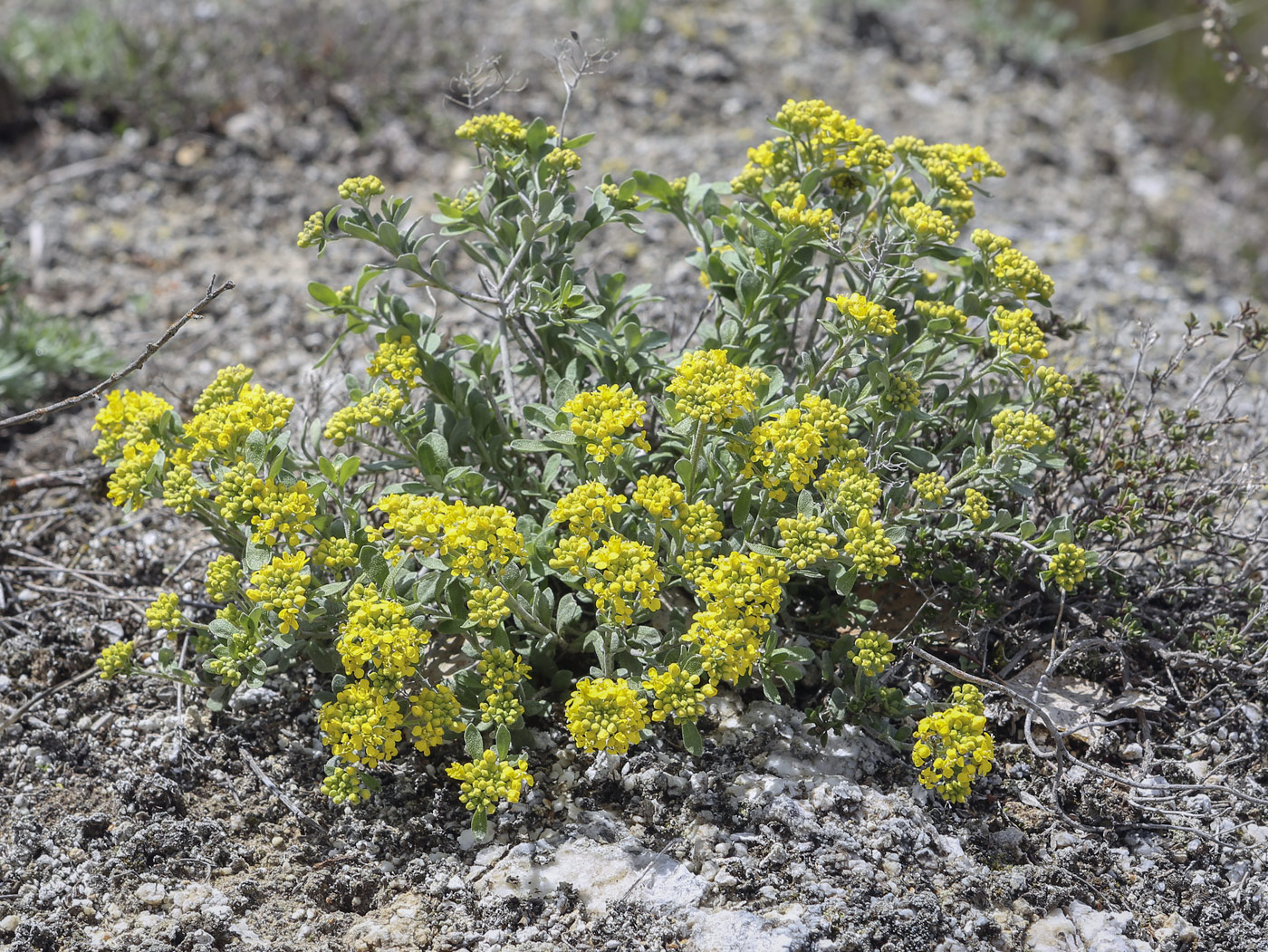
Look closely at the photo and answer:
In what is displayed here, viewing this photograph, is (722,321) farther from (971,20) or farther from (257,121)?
(971,20)

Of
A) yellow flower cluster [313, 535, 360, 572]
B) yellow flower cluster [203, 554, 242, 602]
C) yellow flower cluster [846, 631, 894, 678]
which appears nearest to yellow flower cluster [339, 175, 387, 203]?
yellow flower cluster [313, 535, 360, 572]

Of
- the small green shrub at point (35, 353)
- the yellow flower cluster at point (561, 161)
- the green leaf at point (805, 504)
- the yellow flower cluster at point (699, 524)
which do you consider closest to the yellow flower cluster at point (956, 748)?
the green leaf at point (805, 504)

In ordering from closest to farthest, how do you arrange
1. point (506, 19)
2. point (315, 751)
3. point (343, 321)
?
point (315, 751)
point (343, 321)
point (506, 19)

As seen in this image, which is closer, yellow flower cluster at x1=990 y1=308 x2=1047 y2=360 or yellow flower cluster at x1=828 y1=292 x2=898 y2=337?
yellow flower cluster at x1=828 y1=292 x2=898 y2=337

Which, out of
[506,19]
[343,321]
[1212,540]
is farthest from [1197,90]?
[343,321]

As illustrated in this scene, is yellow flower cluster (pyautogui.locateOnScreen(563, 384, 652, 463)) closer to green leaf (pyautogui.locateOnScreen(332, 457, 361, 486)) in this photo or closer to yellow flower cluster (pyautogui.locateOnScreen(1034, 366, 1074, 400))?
green leaf (pyautogui.locateOnScreen(332, 457, 361, 486))

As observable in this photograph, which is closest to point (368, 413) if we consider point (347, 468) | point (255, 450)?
point (347, 468)

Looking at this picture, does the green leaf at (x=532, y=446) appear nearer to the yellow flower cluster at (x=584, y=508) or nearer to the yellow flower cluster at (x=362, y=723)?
the yellow flower cluster at (x=584, y=508)

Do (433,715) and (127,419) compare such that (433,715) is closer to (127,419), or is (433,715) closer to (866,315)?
(127,419)
